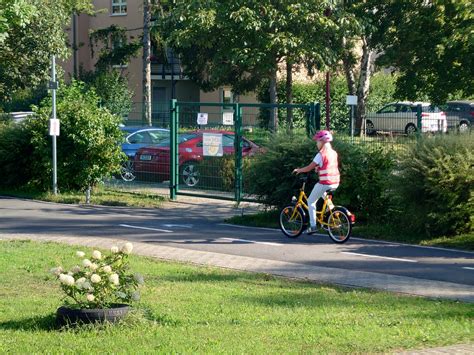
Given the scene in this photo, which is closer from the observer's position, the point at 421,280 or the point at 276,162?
the point at 421,280

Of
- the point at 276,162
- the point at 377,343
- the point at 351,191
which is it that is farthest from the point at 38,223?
the point at 377,343

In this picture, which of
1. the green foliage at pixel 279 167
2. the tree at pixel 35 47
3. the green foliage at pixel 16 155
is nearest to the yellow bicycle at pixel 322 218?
the green foliage at pixel 279 167

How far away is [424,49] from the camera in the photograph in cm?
3200

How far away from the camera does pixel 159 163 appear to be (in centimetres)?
2405

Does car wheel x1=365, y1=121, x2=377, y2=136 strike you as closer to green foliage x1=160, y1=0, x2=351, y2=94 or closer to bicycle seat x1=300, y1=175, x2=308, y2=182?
bicycle seat x1=300, y1=175, x2=308, y2=182

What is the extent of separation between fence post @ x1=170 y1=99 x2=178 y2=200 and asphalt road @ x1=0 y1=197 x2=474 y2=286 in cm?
102

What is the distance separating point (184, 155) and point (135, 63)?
3420cm

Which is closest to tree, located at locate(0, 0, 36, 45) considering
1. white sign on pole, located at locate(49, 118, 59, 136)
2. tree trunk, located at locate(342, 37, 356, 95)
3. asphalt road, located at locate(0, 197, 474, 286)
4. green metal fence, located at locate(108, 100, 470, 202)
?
asphalt road, located at locate(0, 197, 474, 286)

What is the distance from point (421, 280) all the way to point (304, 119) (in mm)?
8542

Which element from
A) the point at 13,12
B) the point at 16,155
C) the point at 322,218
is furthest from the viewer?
the point at 16,155

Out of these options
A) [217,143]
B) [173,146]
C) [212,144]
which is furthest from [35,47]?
[217,143]

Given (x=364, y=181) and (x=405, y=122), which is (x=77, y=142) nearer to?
(x=405, y=122)

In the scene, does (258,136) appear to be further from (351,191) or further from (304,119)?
(351,191)

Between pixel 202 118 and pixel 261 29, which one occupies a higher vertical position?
pixel 261 29
